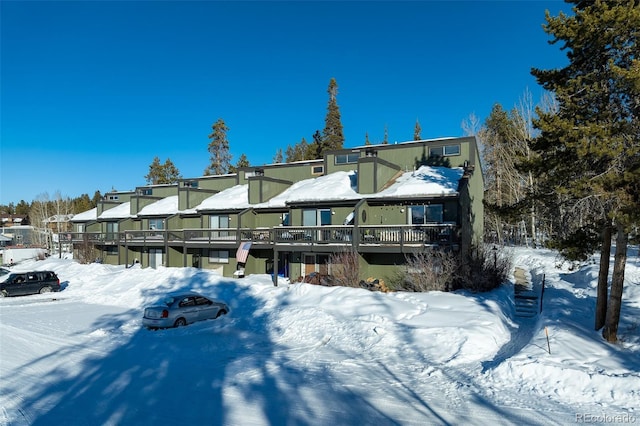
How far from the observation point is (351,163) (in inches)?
1200

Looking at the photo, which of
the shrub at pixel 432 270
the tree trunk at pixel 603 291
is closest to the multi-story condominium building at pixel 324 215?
the shrub at pixel 432 270

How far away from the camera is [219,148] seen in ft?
208

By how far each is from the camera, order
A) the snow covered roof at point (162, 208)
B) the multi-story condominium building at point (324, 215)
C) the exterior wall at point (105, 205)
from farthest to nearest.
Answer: the exterior wall at point (105, 205), the snow covered roof at point (162, 208), the multi-story condominium building at point (324, 215)

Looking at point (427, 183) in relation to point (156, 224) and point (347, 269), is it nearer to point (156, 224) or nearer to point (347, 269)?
point (347, 269)

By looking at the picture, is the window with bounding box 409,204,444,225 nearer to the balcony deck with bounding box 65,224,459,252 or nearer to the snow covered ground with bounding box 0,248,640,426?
the balcony deck with bounding box 65,224,459,252

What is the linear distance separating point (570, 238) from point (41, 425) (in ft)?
49.9

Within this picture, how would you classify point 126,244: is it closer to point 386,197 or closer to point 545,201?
point 386,197

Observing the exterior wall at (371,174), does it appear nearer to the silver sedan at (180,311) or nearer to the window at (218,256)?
the silver sedan at (180,311)

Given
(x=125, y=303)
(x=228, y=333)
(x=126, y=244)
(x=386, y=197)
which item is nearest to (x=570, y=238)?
(x=386, y=197)

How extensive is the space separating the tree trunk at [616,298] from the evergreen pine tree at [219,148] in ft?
186

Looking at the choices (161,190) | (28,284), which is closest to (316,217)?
(28,284)

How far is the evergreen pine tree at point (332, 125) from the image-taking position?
57750 mm

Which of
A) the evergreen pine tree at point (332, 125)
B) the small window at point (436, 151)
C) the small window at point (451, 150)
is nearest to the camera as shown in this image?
the small window at point (451, 150)

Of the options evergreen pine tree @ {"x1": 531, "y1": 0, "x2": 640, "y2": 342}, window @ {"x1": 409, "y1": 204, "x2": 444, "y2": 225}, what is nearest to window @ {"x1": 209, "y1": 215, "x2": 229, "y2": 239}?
window @ {"x1": 409, "y1": 204, "x2": 444, "y2": 225}
